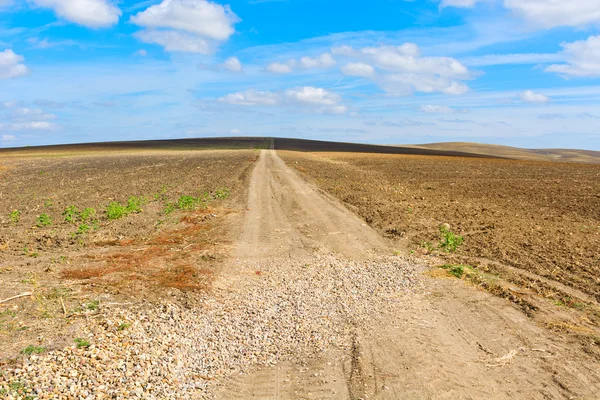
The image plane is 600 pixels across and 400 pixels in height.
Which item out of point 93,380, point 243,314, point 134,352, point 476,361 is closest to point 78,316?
point 134,352

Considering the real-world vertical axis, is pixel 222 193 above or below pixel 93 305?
above

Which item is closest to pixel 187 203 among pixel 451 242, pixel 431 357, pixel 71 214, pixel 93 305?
pixel 71 214

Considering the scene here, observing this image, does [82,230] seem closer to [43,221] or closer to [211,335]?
[43,221]

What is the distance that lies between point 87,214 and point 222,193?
23.6ft

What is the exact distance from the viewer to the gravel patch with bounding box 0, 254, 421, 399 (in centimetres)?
634

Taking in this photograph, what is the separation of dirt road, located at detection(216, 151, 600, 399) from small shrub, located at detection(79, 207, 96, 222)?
822 centimetres

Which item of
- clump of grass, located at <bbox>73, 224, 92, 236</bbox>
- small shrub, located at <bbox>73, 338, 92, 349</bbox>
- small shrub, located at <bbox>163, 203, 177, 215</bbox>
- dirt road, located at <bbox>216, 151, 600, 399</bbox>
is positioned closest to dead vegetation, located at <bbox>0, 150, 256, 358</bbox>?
clump of grass, located at <bbox>73, 224, 92, 236</bbox>

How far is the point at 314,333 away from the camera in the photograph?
8086mm

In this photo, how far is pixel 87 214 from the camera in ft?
57.9

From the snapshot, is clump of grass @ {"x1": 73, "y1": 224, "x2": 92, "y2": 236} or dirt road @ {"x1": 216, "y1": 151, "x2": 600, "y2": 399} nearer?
dirt road @ {"x1": 216, "y1": 151, "x2": 600, "y2": 399}

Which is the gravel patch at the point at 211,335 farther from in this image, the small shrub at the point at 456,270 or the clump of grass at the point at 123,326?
the small shrub at the point at 456,270

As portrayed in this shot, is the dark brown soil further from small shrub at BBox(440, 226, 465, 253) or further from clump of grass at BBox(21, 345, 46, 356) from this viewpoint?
clump of grass at BBox(21, 345, 46, 356)

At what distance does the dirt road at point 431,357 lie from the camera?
6410mm

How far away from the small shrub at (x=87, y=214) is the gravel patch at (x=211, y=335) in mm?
8654
